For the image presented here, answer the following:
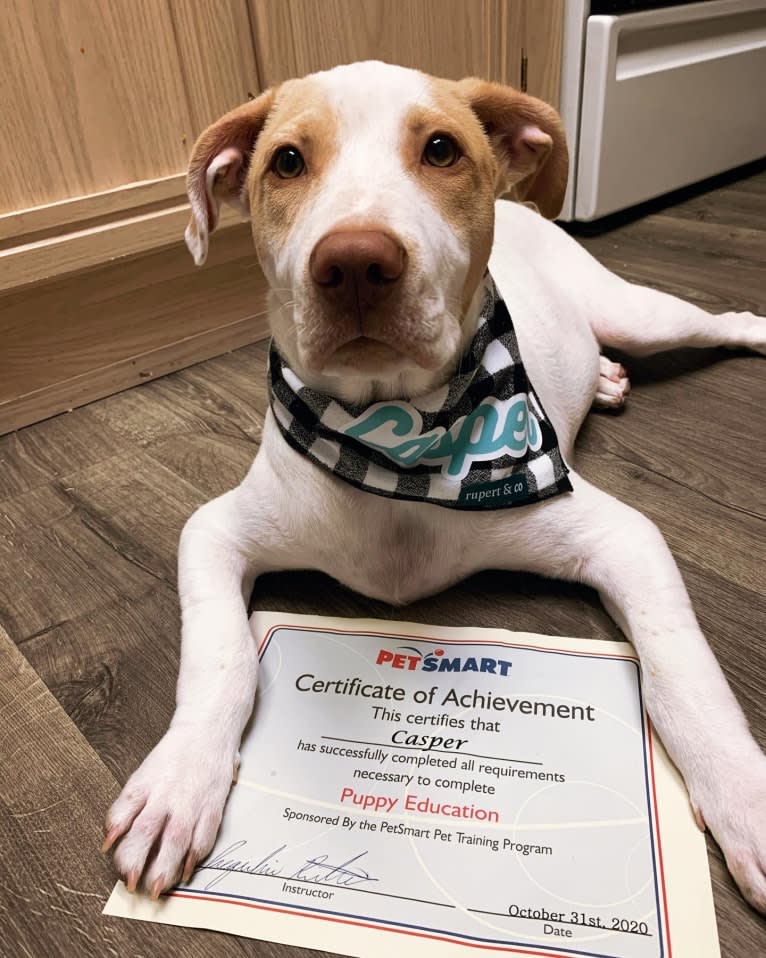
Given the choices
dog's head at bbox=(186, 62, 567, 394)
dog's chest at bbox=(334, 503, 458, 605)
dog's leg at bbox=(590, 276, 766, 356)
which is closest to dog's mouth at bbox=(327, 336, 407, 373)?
dog's head at bbox=(186, 62, 567, 394)

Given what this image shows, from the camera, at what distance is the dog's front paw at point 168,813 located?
866mm

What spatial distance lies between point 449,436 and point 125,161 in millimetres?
1274

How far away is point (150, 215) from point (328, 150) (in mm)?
1117

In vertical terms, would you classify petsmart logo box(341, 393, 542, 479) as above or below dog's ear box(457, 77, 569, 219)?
below

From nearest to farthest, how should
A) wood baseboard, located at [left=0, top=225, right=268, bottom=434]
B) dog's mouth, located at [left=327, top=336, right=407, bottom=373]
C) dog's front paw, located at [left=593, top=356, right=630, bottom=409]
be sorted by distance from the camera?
dog's mouth, located at [left=327, top=336, right=407, bottom=373], dog's front paw, located at [left=593, top=356, right=630, bottom=409], wood baseboard, located at [left=0, top=225, right=268, bottom=434]

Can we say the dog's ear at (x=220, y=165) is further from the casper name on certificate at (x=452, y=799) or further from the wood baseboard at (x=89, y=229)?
the wood baseboard at (x=89, y=229)

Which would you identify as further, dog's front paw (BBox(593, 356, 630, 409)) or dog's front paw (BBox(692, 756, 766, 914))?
dog's front paw (BBox(593, 356, 630, 409))

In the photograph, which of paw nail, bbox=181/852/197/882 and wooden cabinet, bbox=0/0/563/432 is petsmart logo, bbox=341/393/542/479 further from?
wooden cabinet, bbox=0/0/563/432

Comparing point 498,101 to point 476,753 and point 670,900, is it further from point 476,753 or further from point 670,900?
point 670,900

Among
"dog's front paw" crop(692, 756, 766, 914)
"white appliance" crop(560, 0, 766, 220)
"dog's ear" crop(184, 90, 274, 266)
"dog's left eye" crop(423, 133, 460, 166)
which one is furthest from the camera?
"white appliance" crop(560, 0, 766, 220)

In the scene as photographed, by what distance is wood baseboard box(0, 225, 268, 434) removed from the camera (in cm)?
193

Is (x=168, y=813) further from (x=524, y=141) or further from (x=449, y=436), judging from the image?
(x=524, y=141)

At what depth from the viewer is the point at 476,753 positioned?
0.99 m
